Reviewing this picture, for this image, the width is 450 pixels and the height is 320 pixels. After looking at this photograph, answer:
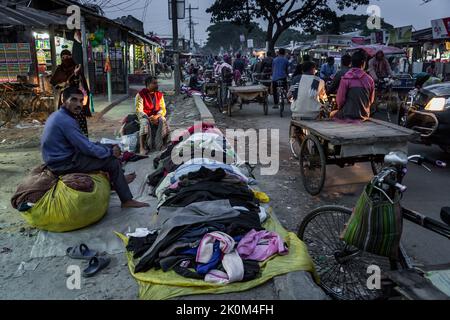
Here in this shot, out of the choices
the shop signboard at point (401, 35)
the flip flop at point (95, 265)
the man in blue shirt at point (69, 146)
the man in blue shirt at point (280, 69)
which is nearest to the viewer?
the flip flop at point (95, 265)

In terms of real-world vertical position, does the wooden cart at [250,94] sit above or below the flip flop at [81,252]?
above

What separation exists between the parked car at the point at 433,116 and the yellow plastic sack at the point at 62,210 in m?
5.39

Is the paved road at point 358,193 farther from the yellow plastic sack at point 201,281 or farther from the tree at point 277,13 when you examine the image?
the tree at point 277,13

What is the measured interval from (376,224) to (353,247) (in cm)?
57

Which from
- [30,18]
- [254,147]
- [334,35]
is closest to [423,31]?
[334,35]

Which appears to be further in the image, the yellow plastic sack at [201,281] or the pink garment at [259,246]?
the pink garment at [259,246]

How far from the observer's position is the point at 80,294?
3.33 metres

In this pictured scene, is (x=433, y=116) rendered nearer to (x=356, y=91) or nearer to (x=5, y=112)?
(x=356, y=91)

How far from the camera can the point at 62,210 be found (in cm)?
427

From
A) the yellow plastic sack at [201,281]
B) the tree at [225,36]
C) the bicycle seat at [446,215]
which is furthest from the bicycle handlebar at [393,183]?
→ the tree at [225,36]

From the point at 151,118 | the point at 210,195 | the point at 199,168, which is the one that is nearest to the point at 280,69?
the point at 151,118

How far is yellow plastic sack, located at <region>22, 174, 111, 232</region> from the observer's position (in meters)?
4.27

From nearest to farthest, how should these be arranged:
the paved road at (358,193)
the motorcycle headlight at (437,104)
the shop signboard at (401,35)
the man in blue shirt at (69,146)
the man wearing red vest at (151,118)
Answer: the paved road at (358,193)
the man in blue shirt at (69,146)
the motorcycle headlight at (437,104)
the man wearing red vest at (151,118)
the shop signboard at (401,35)

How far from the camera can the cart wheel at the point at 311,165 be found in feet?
19.2
